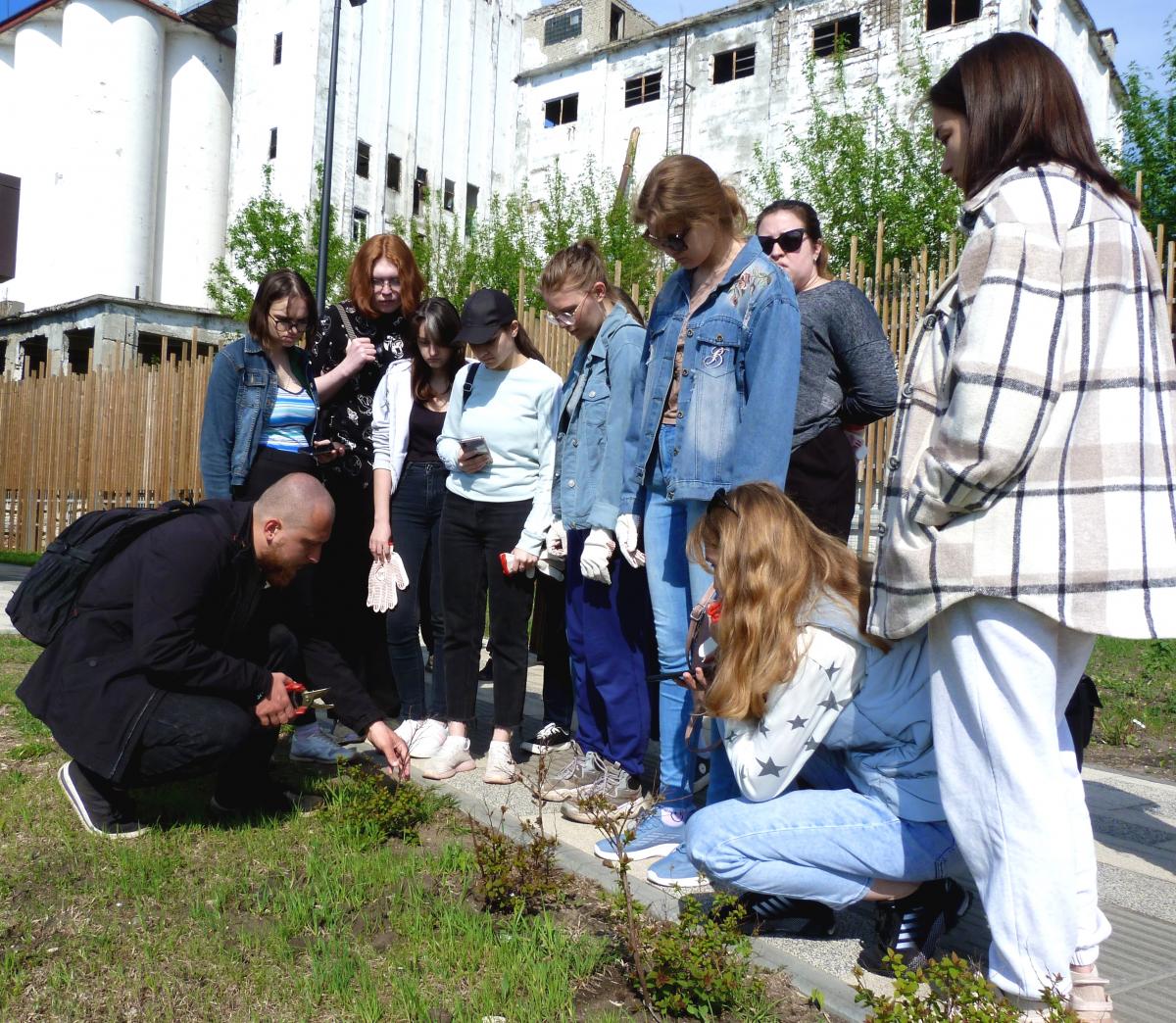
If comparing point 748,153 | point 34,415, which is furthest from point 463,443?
point 748,153

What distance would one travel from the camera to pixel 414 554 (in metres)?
4.83

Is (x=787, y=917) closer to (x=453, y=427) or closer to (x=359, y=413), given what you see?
(x=453, y=427)

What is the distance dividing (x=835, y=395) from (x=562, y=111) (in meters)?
33.7

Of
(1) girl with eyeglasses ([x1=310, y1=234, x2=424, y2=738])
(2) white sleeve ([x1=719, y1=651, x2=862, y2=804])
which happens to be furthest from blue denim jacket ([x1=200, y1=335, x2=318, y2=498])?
(2) white sleeve ([x1=719, y1=651, x2=862, y2=804])

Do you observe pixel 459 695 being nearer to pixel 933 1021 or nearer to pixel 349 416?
pixel 349 416

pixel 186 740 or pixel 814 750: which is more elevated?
pixel 814 750

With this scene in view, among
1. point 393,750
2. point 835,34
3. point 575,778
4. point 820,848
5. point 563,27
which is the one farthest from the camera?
point 563,27

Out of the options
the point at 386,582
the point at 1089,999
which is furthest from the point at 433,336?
the point at 1089,999

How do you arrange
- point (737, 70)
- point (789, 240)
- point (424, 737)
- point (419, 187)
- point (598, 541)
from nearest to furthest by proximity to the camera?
point (598, 541)
point (789, 240)
point (424, 737)
point (737, 70)
point (419, 187)

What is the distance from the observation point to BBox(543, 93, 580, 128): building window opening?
34500mm

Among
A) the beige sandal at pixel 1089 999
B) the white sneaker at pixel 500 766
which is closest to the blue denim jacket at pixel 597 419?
the white sneaker at pixel 500 766

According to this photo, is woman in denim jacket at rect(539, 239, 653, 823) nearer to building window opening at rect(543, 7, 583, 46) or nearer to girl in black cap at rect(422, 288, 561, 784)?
girl in black cap at rect(422, 288, 561, 784)

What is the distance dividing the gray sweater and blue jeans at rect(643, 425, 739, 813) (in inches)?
18.6

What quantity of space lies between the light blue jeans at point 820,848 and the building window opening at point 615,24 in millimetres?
35080
